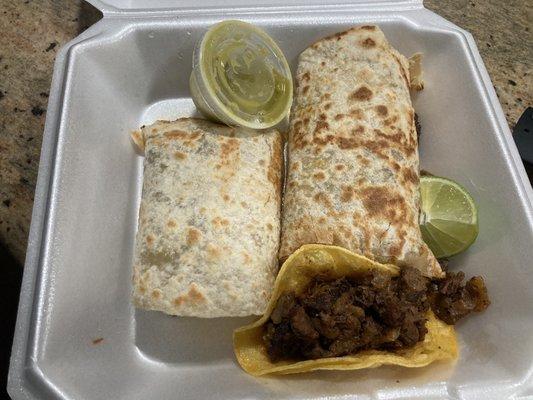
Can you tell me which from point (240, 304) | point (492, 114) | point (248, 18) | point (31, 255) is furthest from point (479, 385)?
point (248, 18)

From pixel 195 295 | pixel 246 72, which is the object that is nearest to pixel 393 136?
pixel 246 72

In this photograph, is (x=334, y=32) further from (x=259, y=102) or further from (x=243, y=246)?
(x=243, y=246)

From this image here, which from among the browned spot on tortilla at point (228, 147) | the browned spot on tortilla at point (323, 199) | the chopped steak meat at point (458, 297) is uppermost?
the browned spot on tortilla at point (228, 147)

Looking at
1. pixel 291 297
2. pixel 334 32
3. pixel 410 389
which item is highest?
pixel 334 32

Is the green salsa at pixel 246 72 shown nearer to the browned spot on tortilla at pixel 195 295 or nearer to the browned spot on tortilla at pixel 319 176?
the browned spot on tortilla at pixel 319 176

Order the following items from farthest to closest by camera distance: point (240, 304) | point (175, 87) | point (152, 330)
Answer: point (175, 87) → point (152, 330) → point (240, 304)

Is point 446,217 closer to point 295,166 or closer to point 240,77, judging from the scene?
point 295,166

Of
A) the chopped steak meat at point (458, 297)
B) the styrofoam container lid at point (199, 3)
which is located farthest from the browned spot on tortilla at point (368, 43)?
the chopped steak meat at point (458, 297)
